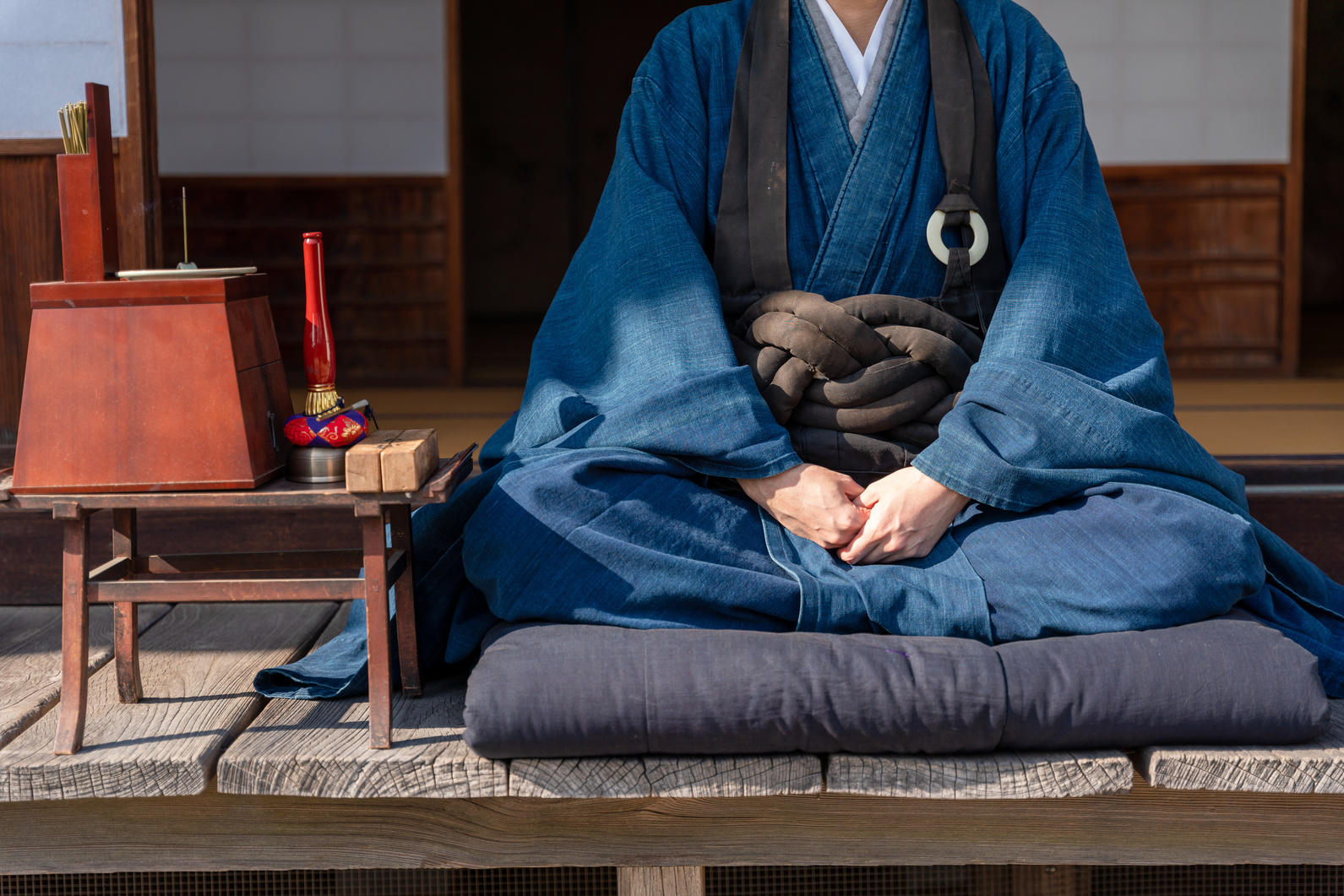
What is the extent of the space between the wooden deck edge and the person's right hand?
0.38 meters

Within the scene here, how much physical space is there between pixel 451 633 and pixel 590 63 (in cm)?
856

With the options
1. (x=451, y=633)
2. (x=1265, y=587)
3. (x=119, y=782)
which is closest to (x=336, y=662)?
(x=451, y=633)

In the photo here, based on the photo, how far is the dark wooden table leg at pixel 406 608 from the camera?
1.67 meters

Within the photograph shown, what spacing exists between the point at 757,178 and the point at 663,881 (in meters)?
1.11

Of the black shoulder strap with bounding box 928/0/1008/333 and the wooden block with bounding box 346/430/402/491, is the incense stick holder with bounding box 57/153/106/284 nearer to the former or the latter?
the wooden block with bounding box 346/430/402/491

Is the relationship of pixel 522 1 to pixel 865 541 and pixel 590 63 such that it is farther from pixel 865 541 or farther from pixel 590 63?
pixel 865 541

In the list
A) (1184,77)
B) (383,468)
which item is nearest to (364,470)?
(383,468)

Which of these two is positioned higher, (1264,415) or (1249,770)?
(1264,415)

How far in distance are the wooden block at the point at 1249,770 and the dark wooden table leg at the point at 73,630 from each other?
139 centimetres

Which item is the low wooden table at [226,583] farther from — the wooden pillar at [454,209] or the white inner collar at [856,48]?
the wooden pillar at [454,209]

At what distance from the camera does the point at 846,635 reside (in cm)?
156

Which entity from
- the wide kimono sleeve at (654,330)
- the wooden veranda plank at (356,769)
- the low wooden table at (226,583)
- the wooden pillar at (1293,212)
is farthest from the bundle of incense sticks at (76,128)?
the wooden pillar at (1293,212)

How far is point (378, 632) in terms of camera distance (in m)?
1.51

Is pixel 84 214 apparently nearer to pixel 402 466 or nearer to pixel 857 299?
pixel 402 466
